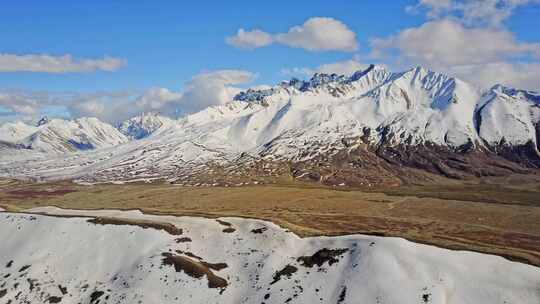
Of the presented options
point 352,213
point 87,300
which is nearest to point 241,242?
point 87,300

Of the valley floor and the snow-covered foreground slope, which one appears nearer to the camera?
the snow-covered foreground slope

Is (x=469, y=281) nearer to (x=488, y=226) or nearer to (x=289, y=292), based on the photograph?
(x=289, y=292)

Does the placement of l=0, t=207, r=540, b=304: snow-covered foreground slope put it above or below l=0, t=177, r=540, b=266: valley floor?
above

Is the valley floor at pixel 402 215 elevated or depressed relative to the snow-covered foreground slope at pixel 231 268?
depressed

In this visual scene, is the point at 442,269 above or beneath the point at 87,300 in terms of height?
above

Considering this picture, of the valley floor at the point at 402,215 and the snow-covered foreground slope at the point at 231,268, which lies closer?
the snow-covered foreground slope at the point at 231,268

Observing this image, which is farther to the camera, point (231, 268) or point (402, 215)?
point (402, 215)

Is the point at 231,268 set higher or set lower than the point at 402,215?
higher

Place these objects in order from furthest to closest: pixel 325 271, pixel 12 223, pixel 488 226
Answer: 1. pixel 488 226
2. pixel 12 223
3. pixel 325 271
